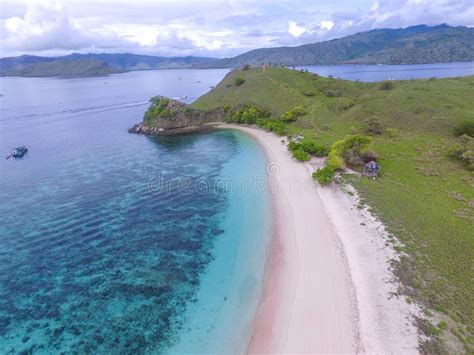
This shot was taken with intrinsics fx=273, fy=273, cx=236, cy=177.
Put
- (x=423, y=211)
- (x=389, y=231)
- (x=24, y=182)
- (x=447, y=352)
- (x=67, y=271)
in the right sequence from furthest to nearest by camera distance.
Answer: (x=24, y=182)
(x=423, y=211)
(x=389, y=231)
(x=67, y=271)
(x=447, y=352)

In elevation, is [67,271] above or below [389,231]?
below

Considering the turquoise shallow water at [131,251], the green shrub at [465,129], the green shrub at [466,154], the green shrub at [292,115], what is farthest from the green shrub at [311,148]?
the green shrub at [465,129]

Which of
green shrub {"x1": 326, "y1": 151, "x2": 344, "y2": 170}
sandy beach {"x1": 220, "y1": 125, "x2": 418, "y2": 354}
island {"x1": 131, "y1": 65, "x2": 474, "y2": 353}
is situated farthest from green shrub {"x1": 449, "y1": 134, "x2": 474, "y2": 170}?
sandy beach {"x1": 220, "y1": 125, "x2": 418, "y2": 354}

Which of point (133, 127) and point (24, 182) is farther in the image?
point (133, 127)

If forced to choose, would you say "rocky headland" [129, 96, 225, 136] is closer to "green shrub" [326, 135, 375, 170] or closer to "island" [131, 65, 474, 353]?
"island" [131, 65, 474, 353]

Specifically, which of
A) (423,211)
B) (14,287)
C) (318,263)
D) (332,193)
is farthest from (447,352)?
(14,287)

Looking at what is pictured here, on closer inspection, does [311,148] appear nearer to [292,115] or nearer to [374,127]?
[374,127]

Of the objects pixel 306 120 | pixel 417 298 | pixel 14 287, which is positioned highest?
pixel 306 120

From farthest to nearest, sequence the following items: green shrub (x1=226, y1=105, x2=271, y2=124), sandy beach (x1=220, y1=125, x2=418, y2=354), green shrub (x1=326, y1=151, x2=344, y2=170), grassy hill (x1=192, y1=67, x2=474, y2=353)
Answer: green shrub (x1=226, y1=105, x2=271, y2=124) < green shrub (x1=326, y1=151, x2=344, y2=170) < grassy hill (x1=192, y1=67, x2=474, y2=353) < sandy beach (x1=220, y1=125, x2=418, y2=354)

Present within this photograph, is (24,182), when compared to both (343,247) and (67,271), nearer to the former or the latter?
(67,271)
